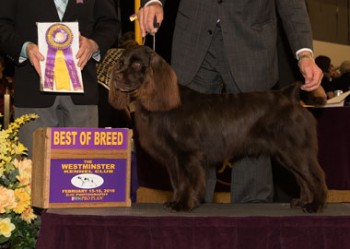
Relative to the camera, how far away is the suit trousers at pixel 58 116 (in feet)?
10.2

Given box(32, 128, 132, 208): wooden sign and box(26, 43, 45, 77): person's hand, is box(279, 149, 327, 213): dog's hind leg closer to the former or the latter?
box(32, 128, 132, 208): wooden sign

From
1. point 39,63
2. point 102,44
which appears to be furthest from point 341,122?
point 39,63

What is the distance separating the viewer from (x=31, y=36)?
3148 mm

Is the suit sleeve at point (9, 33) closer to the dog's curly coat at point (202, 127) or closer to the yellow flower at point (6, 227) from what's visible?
the dog's curly coat at point (202, 127)

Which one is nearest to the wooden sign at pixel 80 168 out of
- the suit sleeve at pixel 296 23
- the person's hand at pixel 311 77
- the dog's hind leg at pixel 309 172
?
the dog's hind leg at pixel 309 172

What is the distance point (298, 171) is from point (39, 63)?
133cm

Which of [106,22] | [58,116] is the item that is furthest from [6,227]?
[106,22]

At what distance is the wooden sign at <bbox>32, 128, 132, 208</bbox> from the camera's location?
256cm

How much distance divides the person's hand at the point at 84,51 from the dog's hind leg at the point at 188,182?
0.77 metres

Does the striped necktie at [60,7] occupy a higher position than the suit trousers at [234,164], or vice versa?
the striped necktie at [60,7]

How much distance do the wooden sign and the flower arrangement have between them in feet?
0.35

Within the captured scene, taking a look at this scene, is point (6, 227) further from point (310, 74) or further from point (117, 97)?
point (310, 74)

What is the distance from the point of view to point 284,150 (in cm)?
274

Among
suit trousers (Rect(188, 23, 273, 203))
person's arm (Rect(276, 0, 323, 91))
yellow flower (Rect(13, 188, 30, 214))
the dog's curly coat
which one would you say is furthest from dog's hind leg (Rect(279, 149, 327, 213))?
yellow flower (Rect(13, 188, 30, 214))
